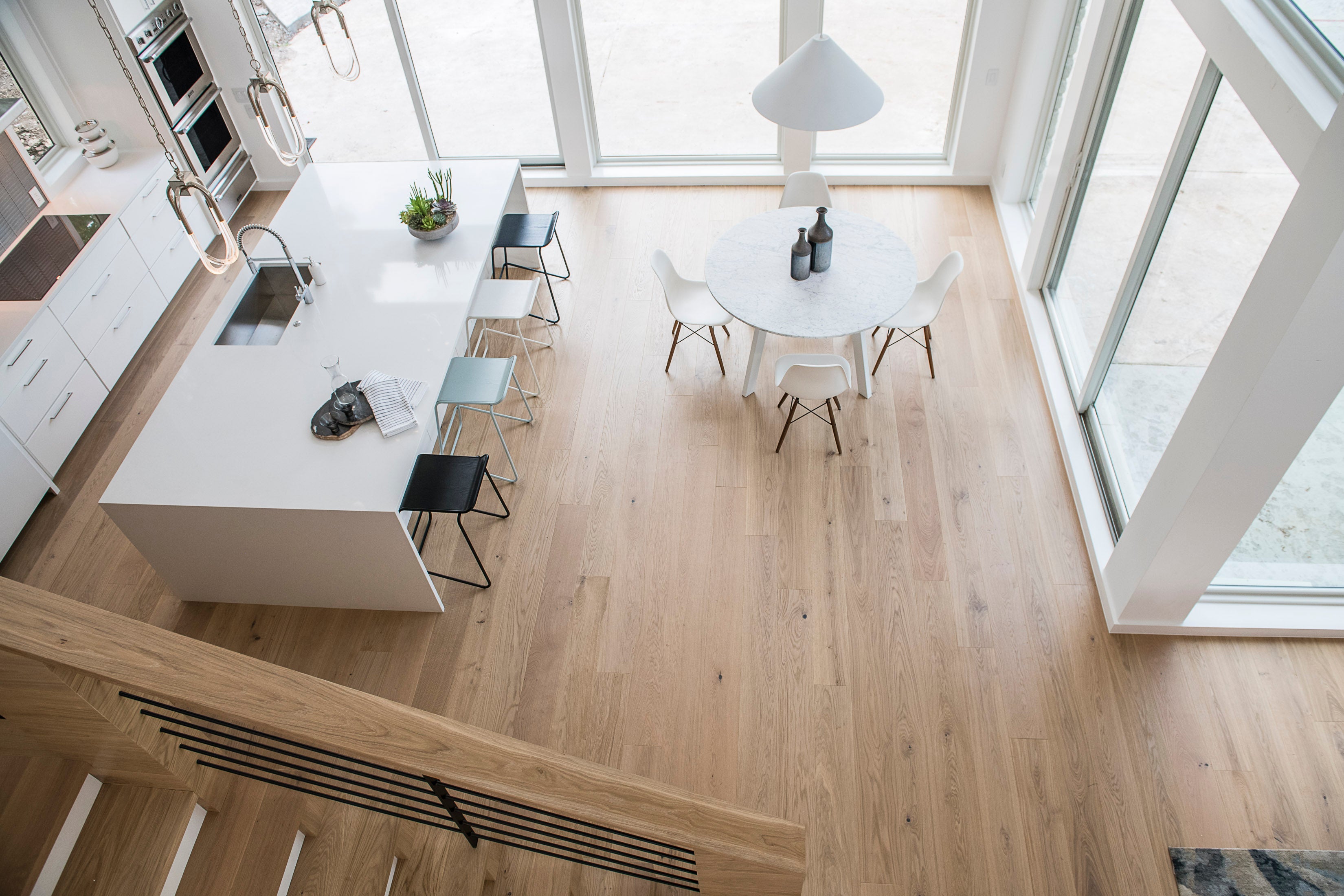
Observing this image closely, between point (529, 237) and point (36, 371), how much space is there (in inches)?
105

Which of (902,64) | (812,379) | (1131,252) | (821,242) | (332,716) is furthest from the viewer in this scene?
(902,64)

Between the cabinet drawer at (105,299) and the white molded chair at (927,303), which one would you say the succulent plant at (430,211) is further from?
the white molded chair at (927,303)

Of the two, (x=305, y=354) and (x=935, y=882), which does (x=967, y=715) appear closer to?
(x=935, y=882)

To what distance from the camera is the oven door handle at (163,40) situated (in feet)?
16.7

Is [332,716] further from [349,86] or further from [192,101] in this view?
[349,86]

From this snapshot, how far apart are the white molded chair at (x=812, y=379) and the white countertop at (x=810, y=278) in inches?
6.9

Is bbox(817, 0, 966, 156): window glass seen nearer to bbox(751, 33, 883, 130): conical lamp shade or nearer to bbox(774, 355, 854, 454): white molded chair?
bbox(774, 355, 854, 454): white molded chair

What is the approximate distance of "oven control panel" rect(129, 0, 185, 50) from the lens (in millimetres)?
5059

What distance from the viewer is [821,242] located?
13.8ft

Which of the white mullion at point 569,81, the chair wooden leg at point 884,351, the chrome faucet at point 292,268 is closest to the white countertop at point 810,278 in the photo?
the chair wooden leg at point 884,351

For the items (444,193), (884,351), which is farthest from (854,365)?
(444,193)

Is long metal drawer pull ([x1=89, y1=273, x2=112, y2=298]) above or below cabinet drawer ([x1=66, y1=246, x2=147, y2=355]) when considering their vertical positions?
above

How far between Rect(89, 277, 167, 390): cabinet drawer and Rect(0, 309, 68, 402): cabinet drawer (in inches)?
14.4

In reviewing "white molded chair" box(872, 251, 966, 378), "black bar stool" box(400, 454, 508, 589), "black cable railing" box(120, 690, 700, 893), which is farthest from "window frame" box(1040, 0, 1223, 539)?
"black bar stool" box(400, 454, 508, 589)
